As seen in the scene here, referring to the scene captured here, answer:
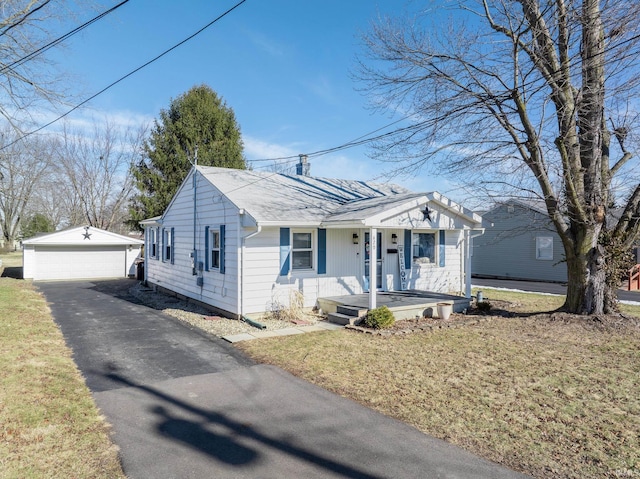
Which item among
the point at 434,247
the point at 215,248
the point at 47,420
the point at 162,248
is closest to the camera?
the point at 47,420

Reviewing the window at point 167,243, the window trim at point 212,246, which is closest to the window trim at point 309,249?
the window trim at point 212,246

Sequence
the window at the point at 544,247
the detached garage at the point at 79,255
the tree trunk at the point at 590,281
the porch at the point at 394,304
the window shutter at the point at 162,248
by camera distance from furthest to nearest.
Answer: the window at the point at 544,247, the detached garage at the point at 79,255, the window shutter at the point at 162,248, the porch at the point at 394,304, the tree trunk at the point at 590,281

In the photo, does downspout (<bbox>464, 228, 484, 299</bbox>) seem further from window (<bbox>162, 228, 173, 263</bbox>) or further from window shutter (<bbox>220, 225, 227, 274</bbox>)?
window (<bbox>162, 228, 173, 263</bbox>)

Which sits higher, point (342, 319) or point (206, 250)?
point (206, 250)

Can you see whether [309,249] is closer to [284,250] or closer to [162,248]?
[284,250]

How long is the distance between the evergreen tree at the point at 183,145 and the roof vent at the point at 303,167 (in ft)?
32.5

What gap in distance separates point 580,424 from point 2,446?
5986 mm

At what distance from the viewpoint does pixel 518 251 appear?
2477 centimetres

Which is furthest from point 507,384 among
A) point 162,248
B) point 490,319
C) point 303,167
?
point 162,248

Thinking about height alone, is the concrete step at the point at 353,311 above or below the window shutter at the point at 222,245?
below

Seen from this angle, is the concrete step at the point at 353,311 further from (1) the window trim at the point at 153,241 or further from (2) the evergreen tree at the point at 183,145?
(2) the evergreen tree at the point at 183,145

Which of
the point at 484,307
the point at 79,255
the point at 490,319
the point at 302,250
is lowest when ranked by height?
the point at 490,319

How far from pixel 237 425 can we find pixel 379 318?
5465mm

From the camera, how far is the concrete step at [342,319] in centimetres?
1022
